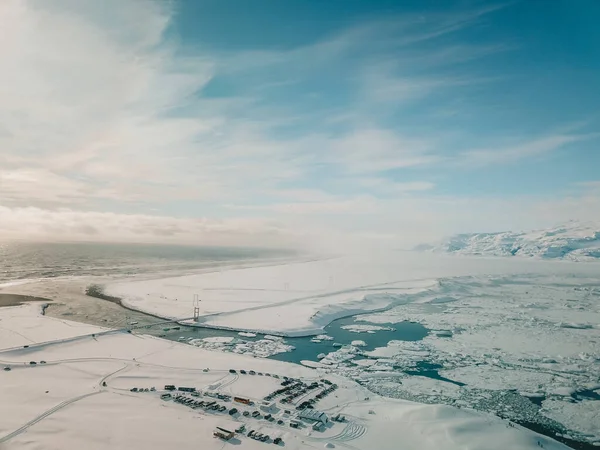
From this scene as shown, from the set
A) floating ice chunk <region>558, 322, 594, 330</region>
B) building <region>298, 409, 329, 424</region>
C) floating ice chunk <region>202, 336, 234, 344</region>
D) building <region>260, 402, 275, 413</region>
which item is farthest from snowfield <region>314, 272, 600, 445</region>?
floating ice chunk <region>202, 336, 234, 344</region>

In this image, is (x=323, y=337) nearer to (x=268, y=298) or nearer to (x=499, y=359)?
(x=499, y=359)

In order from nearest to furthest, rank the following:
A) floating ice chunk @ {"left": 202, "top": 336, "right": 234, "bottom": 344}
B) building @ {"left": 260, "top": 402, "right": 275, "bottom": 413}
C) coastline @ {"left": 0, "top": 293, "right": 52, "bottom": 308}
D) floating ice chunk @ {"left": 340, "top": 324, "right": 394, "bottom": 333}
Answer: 1. building @ {"left": 260, "top": 402, "right": 275, "bottom": 413}
2. floating ice chunk @ {"left": 202, "top": 336, "right": 234, "bottom": 344}
3. floating ice chunk @ {"left": 340, "top": 324, "right": 394, "bottom": 333}
4. coastline @ {"left": 0, "top": 293, "right": 52, "bottom": 308}

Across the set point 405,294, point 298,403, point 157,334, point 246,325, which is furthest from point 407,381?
point 405,294

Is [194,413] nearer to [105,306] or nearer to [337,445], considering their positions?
[337,445]

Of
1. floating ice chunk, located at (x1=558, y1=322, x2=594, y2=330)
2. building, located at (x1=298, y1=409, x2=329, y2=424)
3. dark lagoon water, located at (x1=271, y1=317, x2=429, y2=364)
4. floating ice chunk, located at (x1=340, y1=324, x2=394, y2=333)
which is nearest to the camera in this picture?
building, located at (x1=298, y1=409, x2=329, y2=424)

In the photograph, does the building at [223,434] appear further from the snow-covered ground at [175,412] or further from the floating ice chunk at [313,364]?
the floating ice chunk at [313,364]

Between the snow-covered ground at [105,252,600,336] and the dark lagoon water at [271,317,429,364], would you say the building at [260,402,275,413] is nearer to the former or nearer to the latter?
the dark lagoon water at [271,317,429,364]
